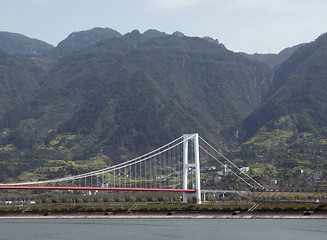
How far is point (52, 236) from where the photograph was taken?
315 feet

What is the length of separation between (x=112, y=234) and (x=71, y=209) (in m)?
53.2

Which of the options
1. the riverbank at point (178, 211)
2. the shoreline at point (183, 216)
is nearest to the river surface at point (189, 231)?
the shoreline at point (183, 216)

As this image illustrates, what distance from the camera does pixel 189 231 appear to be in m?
96.2

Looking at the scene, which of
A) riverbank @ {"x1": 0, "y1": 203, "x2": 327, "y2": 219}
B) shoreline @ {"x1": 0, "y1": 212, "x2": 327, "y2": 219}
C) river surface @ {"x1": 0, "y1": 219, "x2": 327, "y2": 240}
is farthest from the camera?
riverbank @ {"x1": 0, "y1": 203, "x2": 327, "y2": 219}

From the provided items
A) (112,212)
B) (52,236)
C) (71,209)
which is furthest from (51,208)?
(52,236)

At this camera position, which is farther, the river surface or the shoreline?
the shoreline

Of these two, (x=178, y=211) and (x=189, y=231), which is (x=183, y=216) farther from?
(x=189, y=231)

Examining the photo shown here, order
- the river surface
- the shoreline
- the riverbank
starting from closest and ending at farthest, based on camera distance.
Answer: the river surface, the shoreline, the riverbank

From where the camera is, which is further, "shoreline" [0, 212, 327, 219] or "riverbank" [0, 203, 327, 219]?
"riverbank" [0, 203, 327, 219]

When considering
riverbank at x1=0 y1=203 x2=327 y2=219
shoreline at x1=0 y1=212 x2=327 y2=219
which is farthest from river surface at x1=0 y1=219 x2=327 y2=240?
riverbank at x1=0 y1=203 x2=327 y2=219

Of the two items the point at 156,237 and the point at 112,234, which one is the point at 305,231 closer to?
the point at 156,237

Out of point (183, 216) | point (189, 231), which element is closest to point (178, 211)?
point (183, 216)

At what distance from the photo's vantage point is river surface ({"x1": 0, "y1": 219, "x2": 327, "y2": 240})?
8738 centimetres

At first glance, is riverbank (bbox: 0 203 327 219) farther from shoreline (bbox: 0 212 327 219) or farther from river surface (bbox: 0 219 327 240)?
river surface (bbox: 0 219 327 240)
